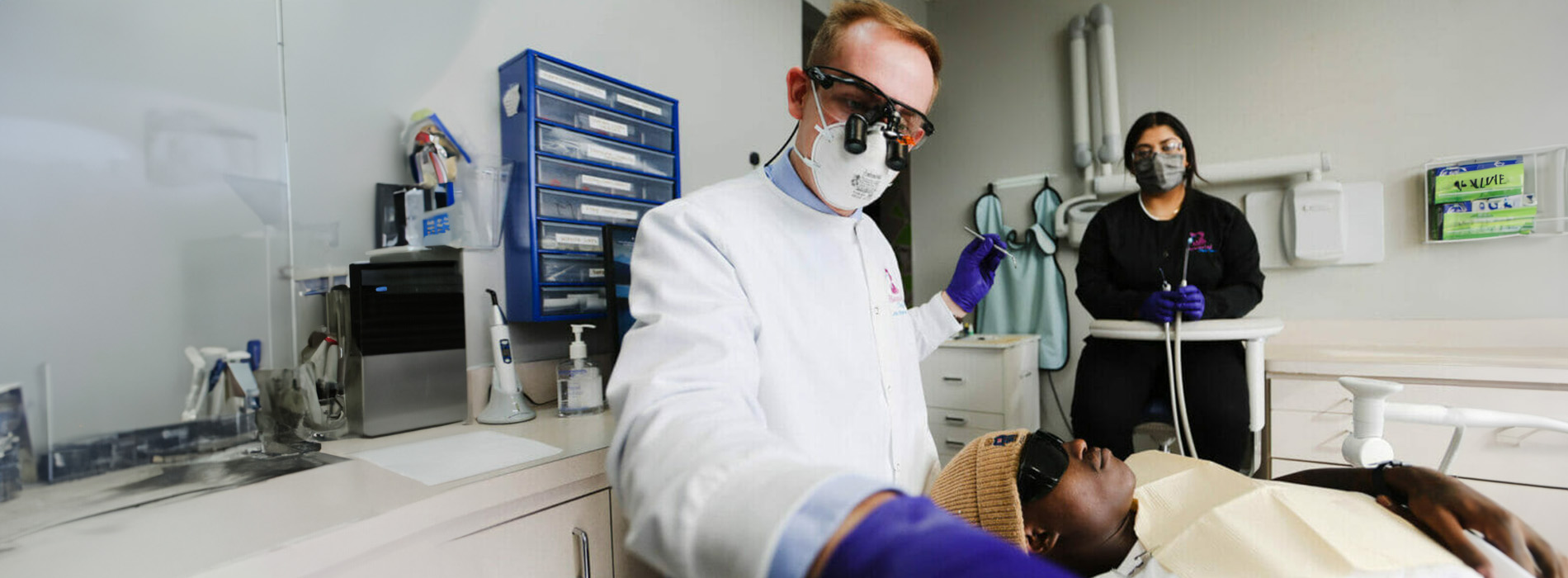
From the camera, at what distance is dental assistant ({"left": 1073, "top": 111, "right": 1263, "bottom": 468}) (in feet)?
5.88

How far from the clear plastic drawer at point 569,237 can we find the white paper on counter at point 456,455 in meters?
0.49

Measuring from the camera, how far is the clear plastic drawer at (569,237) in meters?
1.46

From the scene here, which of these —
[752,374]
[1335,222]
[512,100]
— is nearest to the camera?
[752,374]

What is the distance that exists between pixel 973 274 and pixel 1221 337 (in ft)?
2.74

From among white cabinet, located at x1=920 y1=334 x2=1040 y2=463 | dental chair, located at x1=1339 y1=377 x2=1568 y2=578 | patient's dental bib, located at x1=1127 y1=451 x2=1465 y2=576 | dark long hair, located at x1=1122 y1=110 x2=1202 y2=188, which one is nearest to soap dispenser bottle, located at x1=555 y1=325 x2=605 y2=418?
patient's dental bib, located at x1=1127 y1=451 x2=1465 y2=576

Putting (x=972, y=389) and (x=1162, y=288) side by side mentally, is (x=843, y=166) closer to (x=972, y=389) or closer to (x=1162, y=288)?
(x=1162, y=288)

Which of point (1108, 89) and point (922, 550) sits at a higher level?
point (1108, 89)

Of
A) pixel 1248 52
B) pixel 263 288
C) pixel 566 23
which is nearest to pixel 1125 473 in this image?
pixel 263 288

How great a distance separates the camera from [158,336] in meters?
0.99

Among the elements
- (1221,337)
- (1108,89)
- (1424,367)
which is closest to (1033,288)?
(1108,89)

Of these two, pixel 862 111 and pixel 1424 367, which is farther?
pixel 1424 367

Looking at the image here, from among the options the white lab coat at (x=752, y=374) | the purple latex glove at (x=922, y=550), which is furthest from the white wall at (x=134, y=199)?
the purple latex glove at (x=922, y=550)

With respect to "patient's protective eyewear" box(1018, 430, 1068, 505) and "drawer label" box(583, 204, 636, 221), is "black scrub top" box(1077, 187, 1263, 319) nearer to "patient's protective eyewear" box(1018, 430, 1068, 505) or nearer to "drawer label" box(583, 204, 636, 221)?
"patient's protective eyewear" box(1018, 430, 1068, 505)

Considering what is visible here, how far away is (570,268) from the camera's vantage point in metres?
1.53
